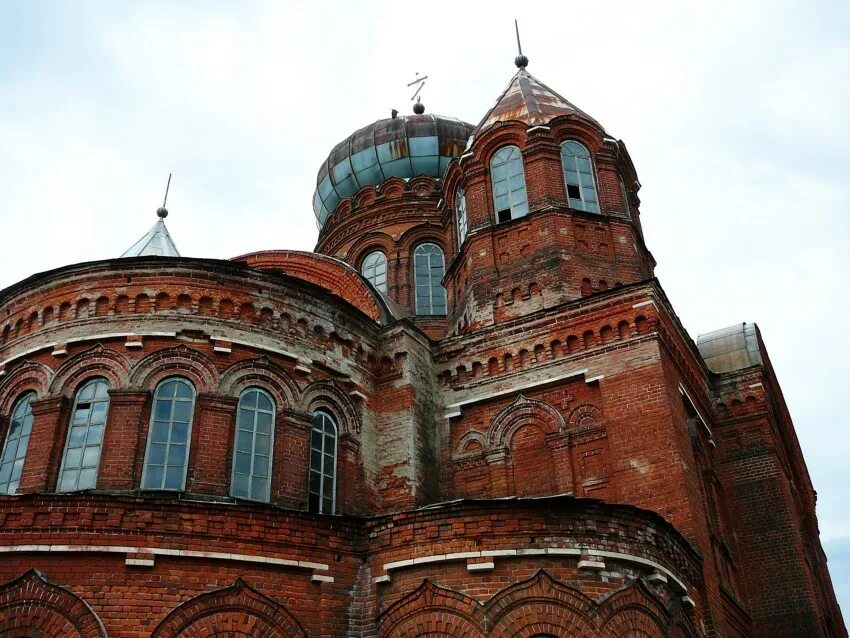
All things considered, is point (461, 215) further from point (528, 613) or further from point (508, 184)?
point (528, 613)

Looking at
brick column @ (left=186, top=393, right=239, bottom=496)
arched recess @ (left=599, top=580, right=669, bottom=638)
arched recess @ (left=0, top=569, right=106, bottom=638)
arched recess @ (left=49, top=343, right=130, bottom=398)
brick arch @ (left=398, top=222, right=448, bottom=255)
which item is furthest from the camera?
brick arch @ (left=398, top=222, right=448, bottom=255)

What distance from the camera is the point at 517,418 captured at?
1414 centimetres

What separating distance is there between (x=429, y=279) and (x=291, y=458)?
10542 millimetres

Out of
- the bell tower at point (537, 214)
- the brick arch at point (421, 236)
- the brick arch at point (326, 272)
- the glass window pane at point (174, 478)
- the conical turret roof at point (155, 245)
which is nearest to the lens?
the glass window pane at point (174, 478)

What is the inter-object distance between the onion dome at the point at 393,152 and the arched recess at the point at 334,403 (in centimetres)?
1191

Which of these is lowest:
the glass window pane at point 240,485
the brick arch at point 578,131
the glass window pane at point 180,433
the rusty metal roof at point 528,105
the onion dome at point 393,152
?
the glass window pane at point 240,485

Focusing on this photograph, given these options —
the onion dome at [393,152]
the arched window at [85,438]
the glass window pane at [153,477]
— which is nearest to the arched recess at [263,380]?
the glass window pane at [153,477]

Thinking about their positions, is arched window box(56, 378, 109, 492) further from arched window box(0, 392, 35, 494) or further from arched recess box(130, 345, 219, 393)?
arched window box(0, 392, 35, 494)

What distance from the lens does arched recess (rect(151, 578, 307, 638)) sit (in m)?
9.81

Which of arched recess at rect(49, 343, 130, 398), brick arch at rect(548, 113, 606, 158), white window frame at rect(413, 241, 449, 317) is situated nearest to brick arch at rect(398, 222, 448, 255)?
white window frame at rect(413, 241, 449, 317)

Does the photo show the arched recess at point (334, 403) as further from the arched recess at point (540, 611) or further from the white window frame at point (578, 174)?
the white window frame at point (578, 174)

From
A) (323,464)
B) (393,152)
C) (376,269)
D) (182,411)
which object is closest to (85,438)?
(182,411)

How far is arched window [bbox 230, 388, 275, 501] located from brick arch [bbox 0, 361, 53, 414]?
2.59 metres

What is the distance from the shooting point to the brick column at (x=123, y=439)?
37.6 feet
